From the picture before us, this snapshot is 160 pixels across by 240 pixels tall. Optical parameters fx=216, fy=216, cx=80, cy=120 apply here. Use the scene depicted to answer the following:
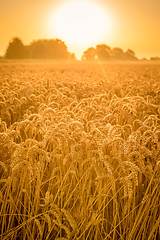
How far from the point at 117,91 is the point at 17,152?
499cm

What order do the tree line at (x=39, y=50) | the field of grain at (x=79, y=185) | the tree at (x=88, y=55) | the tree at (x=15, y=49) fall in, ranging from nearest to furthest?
the field of grain at (x=79, y=185), the tree at (x=15, y=49), the tree line at (x=39, y=50), the tree at (x=88, y=55)

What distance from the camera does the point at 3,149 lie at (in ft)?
6.87

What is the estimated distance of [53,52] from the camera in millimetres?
65125

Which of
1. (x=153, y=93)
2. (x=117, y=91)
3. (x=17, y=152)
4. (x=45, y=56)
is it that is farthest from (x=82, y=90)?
(x=45, y=56)

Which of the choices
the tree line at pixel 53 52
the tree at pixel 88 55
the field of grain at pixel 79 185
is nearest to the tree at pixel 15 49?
the tree line at pixel 53 52

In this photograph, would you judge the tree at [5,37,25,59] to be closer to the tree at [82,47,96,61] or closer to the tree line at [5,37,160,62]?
the tree line at [5,37,160,62]

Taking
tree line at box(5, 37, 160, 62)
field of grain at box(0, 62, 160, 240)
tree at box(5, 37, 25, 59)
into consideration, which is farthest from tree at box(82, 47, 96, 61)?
field of grain at box(0, 62, 160, 240)

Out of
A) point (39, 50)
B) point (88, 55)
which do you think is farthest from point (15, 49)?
point (88, 55)

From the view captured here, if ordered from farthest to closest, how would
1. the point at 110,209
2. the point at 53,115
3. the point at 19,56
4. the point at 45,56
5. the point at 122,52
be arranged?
the point at 122,52
the point at 45,56
the point at 19,56
the point at 53,115
the point at 110,209

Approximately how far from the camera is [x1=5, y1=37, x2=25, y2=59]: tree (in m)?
54.2

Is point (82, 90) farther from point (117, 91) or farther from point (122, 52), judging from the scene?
point (122, 52)

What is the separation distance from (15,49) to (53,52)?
45.1ft

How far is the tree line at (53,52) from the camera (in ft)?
179

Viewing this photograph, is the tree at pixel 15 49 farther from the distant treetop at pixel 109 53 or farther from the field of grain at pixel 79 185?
the field of grain at pixel 79 185
